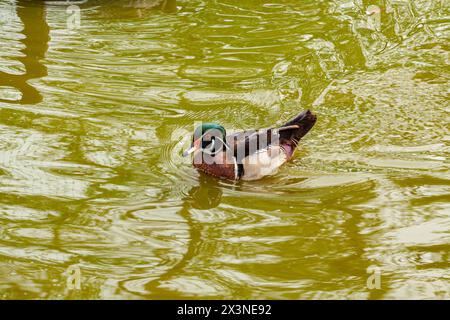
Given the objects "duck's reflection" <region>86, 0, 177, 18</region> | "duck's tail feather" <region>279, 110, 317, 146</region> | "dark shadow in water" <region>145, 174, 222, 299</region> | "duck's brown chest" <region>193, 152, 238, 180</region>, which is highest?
"duck's reflection" <region>86, 0, 177, 18</region>

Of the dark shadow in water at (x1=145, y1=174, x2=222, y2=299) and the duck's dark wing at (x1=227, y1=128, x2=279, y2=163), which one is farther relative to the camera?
the duck's dark wing at (x1=227, y1=128, x2=279, y2=163)

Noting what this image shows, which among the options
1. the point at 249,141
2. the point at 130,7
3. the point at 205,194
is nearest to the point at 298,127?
the point at 249,141

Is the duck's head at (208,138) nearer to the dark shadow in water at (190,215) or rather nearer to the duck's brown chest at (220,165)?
the duck's brown chest at (220,165)

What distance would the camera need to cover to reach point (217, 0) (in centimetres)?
1129

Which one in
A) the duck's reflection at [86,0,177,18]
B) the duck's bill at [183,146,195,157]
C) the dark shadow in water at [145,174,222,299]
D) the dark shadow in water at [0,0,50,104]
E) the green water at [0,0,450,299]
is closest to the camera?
the dark shadow in water at [145,174,222,299]

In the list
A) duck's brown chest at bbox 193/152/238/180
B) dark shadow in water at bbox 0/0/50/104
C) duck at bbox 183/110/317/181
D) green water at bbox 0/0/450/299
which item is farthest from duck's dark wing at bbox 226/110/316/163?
dark shadow in water at bbox 0/0/50/104

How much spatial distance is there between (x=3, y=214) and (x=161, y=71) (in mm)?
3373

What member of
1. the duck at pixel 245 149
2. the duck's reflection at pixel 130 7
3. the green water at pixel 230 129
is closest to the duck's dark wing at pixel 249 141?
the duck at pixel 245 149

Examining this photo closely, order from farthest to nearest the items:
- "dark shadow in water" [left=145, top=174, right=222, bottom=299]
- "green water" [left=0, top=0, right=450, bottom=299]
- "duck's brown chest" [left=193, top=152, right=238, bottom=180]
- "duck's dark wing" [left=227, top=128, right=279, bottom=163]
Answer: "duck's dark wing" [left=227, top=128, right=279, bottom=163] → "duck's brown chest" [left=193, top=152, right=238, bottom=180] → "green water" [left=0, top=0, right=450, bottom=299] → "dark shadow in water" [left=145, top=174, right=222, bottom=299]

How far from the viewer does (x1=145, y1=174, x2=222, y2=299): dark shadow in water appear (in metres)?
5.39

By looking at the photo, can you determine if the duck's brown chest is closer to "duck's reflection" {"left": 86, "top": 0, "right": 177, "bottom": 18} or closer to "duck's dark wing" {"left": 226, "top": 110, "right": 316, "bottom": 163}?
"duck's dark wing" {"left": 226, "top": 110, "right": 316, "bottom": 163}

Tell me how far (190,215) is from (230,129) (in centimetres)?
195

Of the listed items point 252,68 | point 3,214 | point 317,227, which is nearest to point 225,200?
point 317,227

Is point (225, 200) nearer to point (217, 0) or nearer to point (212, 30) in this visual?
point (212, 30)
